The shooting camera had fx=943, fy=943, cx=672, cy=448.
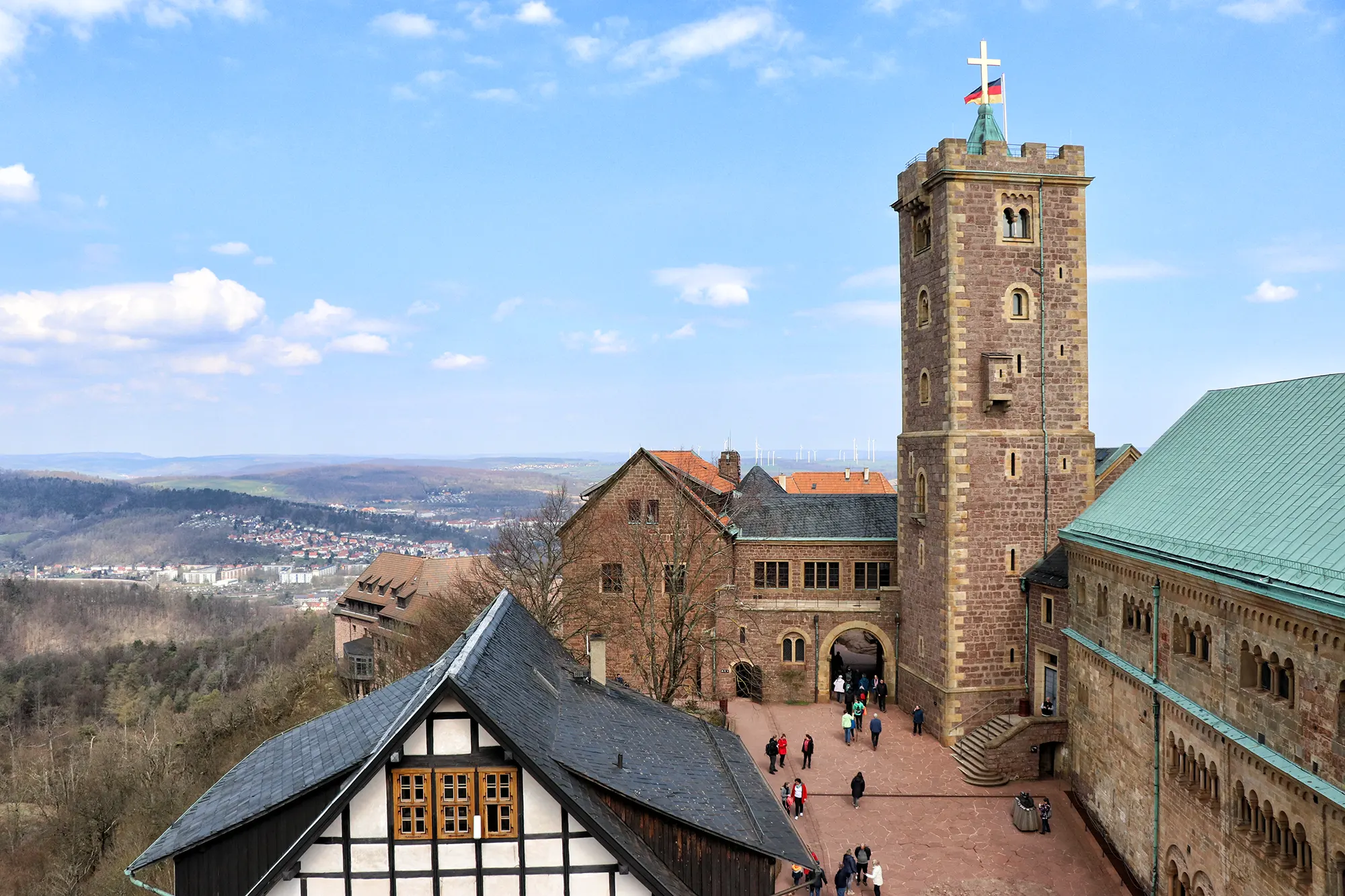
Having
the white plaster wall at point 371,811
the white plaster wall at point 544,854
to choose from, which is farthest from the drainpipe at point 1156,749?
the white plaster wall at point 371,811

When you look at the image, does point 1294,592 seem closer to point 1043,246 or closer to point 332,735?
point 332,735

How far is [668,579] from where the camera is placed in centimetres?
4159

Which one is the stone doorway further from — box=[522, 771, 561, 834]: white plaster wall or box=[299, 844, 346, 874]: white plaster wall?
box=[299, 844, 346, 874]: white plaster wall

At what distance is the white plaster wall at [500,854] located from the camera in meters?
14.6

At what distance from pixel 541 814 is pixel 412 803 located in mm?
1959

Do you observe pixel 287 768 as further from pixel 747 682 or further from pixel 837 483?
pixel 837 483

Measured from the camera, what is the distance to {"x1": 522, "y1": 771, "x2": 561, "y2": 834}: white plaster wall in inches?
575

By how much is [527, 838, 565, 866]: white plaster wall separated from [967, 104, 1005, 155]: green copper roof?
99.3 feet

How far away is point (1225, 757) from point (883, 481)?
68552 mm

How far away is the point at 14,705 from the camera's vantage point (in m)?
100

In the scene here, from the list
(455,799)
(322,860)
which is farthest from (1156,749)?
(322,860)

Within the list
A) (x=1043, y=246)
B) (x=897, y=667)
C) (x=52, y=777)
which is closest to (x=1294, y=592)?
(x=1043, y=246)

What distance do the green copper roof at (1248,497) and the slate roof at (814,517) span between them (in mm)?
12898

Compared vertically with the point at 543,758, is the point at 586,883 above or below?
below
